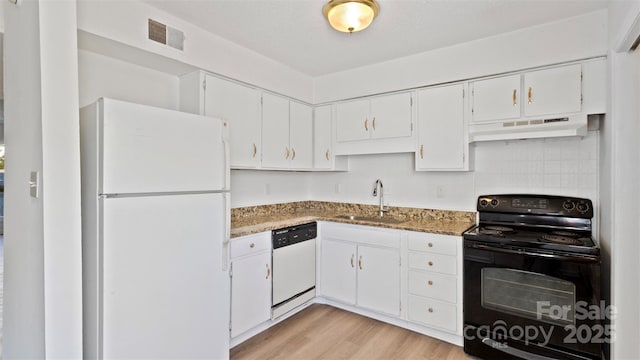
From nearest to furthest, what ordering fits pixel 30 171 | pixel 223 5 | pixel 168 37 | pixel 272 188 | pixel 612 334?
pixel 30 171
pixel 612 334
pixel 223 5
pixel 168 37
pixel 272 188

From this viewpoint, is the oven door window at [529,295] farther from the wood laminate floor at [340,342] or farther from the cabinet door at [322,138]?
the cabinet door at [322,138]

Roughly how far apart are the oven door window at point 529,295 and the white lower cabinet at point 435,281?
24 centimetres

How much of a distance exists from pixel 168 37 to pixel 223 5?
1.58 feet

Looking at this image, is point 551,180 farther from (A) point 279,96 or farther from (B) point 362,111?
(A) point 279,96

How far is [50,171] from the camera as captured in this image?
4.91 ft

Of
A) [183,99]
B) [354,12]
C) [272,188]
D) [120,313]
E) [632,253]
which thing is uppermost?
[354,12]

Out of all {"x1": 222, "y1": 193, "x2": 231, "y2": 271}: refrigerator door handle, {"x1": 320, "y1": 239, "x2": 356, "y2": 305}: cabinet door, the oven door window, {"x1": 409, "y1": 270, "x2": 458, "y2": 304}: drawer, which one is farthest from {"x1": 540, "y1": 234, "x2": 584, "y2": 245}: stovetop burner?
{"x1": 222, "y1": 193, "x2": 231, "y2": 271}: refrigerator door handle

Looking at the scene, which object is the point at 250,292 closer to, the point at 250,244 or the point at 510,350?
the point at 250,244

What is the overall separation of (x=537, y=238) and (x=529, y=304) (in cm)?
45

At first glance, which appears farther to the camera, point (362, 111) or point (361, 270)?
point (362, 111)

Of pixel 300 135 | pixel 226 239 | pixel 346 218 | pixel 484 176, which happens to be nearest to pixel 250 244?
pixel 226 239

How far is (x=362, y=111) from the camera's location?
3.33 metres

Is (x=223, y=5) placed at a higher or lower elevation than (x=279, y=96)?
higher

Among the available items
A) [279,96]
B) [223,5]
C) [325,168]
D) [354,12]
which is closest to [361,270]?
[325,168]
